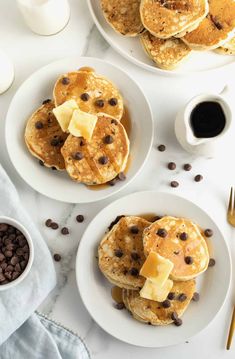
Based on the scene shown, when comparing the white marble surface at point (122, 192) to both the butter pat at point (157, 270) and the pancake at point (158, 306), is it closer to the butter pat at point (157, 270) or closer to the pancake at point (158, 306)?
the pancake at point (158, 306)

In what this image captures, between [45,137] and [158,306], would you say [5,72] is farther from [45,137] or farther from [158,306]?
[158,306]

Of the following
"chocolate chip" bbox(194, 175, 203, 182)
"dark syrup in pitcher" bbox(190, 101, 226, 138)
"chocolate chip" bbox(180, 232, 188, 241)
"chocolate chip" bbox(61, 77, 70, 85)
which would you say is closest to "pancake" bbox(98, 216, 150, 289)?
"chocolate chip" bbox(180, 232, 188, 241)

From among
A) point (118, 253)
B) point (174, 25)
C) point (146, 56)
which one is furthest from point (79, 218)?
point (174, 25)

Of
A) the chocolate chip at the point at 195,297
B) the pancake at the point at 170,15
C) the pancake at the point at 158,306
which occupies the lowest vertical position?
the chocolate chip at the point at 195,297

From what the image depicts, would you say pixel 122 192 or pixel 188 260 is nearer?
pixel 188 260

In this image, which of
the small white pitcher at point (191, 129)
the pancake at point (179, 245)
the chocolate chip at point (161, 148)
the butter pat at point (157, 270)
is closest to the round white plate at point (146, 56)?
the small white pitcher at point (191, 129)
